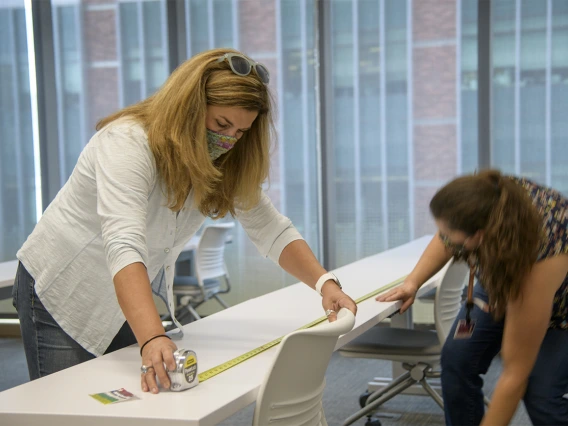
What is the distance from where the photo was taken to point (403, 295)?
104 inches

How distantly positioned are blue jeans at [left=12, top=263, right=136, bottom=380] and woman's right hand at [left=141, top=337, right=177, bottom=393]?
36 centimetres

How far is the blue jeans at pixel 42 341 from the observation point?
1.72 metres

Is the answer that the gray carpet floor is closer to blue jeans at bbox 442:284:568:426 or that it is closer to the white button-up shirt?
blue jeans at bbox 442:284:568:426

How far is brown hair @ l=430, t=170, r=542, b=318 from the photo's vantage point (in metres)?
1.76

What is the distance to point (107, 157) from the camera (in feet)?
5.31

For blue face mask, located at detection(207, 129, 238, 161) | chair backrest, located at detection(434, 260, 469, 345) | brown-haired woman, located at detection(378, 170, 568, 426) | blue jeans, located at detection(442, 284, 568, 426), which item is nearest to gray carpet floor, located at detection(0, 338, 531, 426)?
chair backrest, located at detection(434, 260, 469, 345)

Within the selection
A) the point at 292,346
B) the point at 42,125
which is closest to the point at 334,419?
the point at 292,346

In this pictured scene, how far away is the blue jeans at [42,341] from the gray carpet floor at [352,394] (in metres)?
1.87

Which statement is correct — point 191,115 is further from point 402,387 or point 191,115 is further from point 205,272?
point 205,272

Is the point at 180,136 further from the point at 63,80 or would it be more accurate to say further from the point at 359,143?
the point at 63,80

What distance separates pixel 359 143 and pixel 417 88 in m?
0.60

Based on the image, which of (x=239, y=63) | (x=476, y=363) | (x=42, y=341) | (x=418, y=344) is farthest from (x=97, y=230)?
(x=418, y=344)

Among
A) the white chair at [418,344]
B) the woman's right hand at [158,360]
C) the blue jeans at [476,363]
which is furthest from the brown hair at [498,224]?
the white chair at [418,344]

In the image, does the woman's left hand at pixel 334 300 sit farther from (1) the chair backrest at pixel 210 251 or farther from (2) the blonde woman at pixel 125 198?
(1) the chair backrest at pixel 210 251
